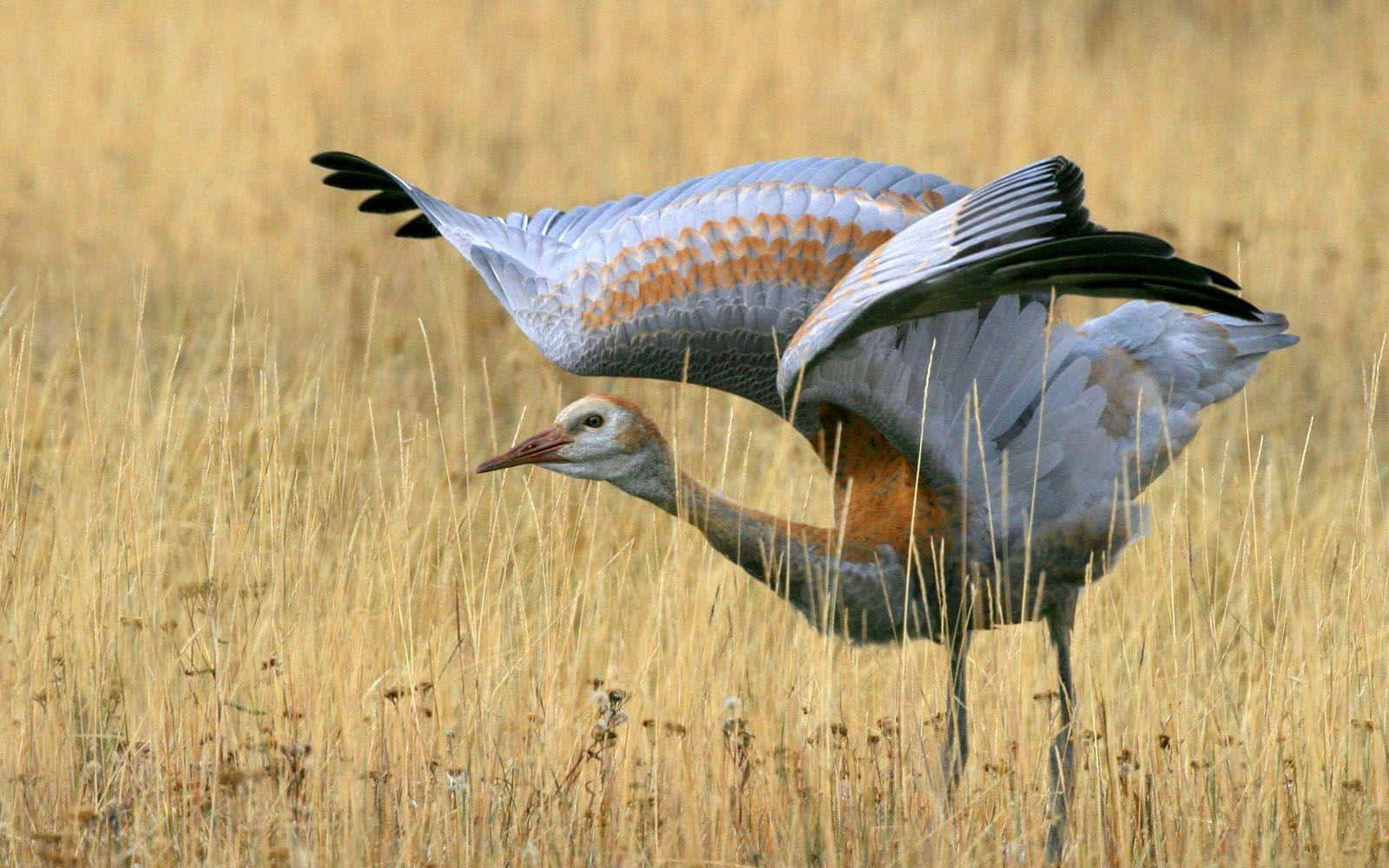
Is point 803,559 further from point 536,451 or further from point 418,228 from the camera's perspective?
point 418,228

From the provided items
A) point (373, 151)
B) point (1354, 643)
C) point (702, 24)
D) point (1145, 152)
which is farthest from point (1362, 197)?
point (1354, 643)

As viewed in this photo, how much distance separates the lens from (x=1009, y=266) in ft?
14.2

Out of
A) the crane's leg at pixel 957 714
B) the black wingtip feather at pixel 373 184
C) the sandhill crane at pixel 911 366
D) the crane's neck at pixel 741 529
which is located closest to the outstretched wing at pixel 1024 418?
the sandhill crane at pixel 911 366

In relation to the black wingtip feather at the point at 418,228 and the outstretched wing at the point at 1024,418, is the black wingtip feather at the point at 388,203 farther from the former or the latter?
the outstretched wing at the point at 1024,418

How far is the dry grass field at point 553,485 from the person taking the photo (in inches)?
182

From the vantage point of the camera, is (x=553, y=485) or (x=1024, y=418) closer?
(x=1024, y=418)

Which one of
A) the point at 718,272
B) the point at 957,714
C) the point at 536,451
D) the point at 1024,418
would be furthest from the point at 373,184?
the point at 957,714

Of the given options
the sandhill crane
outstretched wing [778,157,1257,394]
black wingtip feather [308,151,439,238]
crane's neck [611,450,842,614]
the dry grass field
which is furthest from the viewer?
black wingtip feather [308,151,439,238]

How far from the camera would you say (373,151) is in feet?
34.6

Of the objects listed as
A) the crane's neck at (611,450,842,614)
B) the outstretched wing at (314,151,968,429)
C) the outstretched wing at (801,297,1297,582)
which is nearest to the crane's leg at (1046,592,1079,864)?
the outstretched wing at (801,297,1297,582)

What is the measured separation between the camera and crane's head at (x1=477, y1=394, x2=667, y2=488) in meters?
4.70

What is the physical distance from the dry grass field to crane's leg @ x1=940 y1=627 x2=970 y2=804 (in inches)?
2.8

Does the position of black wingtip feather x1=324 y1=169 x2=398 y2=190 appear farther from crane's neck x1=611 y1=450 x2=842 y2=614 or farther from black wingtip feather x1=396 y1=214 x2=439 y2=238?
crane's neck x1=611 y1=450 x2=842 y2=614

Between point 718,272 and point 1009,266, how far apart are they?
46.4 inches
